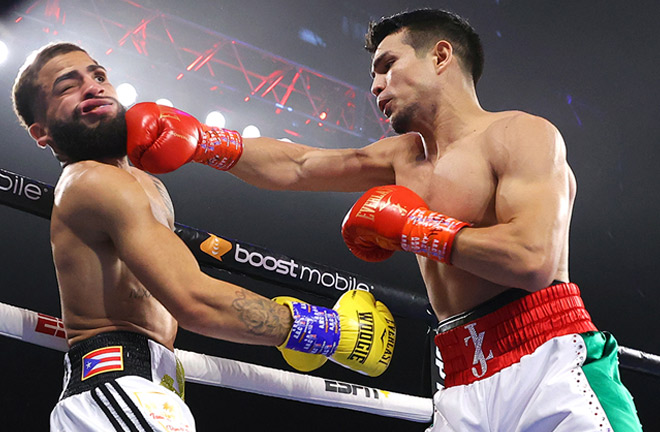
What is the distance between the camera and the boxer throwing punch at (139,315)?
1.14m

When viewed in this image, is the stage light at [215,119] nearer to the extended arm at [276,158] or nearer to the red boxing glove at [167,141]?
the extended arm at [276,158]

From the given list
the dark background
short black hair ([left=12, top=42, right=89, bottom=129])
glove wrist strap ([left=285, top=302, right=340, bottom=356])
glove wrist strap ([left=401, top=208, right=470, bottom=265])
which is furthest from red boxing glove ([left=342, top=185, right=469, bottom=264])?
the dark background

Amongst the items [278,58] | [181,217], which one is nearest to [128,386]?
[181,217]

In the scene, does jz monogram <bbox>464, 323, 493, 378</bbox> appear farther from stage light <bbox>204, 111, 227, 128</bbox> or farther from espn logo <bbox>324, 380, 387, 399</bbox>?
stage light <bbox>204, 111, 227, 128</bbox>

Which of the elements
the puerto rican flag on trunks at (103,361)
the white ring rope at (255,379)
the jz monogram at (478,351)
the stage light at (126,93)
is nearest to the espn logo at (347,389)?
the white ring rope at (255,379)

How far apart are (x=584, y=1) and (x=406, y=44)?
11.0ft

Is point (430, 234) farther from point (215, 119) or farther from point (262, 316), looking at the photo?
point (215, 119)

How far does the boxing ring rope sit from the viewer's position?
4.77ft

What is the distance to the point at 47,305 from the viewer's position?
3562mm

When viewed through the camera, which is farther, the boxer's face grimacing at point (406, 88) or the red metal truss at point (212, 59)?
the red metal truss at point (212, 59)

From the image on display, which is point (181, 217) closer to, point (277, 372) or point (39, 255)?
point (39, 255)

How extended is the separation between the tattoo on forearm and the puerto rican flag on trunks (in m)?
0.25

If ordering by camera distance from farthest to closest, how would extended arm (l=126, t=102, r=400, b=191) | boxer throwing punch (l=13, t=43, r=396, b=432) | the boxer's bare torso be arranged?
extended arm (l=126, t=102, r=400, b=191)
the boxer's bare torso
boxer throwing punch (l=13, t=43, r=396, b=432)

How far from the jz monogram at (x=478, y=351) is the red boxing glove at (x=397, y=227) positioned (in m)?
0.20
